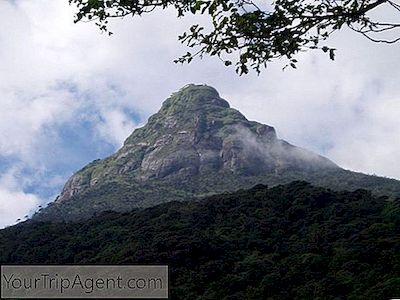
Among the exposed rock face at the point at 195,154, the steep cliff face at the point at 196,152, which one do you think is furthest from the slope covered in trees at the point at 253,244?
the steep cliff face at the point at 196,152

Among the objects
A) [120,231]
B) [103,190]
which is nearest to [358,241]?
[120,231]

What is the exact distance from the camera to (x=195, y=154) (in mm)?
108750

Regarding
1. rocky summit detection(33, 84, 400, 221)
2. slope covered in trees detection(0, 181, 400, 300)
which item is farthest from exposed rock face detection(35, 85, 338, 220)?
slope covered in trees detection(0, 181, 400, 300)

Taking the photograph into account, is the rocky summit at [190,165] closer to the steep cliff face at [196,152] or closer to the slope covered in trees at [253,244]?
the steep cliff face at [196,152]

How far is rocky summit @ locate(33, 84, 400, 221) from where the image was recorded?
91.2 meters

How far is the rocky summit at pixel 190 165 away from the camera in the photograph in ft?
299

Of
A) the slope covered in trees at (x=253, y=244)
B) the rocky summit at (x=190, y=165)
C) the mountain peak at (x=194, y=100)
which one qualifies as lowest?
the slope covered in trees at (x=253, y=244)

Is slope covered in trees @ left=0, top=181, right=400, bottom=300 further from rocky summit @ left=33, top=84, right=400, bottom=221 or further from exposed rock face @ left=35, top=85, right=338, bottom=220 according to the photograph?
exposed rock face @ left=35, top=85, right=338, bottom=220

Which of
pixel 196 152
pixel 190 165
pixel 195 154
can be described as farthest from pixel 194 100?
pixel 190 165

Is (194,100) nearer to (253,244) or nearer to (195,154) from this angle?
(195,154)

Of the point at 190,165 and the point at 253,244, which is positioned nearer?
the point at 253,244

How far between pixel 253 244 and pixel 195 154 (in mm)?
74422

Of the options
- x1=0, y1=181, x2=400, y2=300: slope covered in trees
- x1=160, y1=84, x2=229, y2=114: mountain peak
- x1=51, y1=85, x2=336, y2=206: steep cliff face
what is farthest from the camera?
x1=160, y1=84, x2=229, y2=114: mountain peak

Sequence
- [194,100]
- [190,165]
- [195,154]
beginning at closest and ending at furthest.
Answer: [190,165], [195,154], [194,100]
